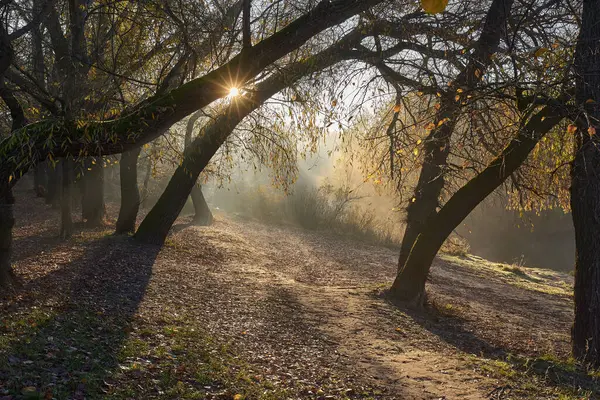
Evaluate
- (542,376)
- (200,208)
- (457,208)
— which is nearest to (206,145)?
(457,208)

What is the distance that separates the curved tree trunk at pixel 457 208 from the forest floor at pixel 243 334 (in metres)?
0.46

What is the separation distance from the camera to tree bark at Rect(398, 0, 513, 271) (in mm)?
7043

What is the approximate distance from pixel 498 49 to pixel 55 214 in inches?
604

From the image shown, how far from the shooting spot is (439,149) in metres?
8.39

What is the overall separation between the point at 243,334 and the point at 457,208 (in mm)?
3709

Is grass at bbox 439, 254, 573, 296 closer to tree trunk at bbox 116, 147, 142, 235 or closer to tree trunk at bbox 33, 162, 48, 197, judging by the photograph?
tree trunk at bbox 116, 147, 142, 235

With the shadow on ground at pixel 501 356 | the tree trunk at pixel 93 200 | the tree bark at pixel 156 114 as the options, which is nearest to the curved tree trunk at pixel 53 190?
the tree trunk at pixel 93 200

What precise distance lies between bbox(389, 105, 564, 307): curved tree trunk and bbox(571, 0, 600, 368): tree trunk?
2.22 ft

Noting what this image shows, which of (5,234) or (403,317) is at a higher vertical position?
(5,234)

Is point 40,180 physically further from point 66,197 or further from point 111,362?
point 111,362

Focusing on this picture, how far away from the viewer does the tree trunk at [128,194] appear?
12.0 meters

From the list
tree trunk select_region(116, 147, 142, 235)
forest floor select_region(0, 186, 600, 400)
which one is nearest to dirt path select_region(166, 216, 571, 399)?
forest floor select_region(0, 186, 600, 400)

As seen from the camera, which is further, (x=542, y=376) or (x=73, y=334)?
(x=542, y=376)

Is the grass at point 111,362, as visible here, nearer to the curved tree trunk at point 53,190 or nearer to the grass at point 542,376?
the grass at point 542,376
